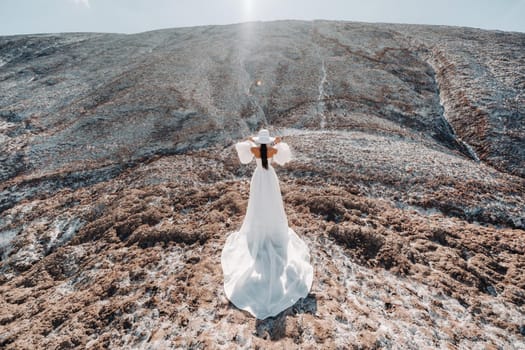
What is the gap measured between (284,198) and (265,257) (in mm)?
4760

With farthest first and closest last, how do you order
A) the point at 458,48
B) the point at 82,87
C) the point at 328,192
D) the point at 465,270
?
the point at 458,48 < the point at 82,87 < the point at 328,192 < the point at 465,270

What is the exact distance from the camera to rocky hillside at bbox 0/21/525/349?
20.6 feet

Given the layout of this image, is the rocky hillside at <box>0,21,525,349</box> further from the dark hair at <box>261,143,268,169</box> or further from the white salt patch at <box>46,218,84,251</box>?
the dark hair at <box>261,143,268,169</box>

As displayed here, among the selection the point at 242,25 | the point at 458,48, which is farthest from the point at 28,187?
the point at 242,25

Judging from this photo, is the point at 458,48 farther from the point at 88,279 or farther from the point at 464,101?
the point at 88,279

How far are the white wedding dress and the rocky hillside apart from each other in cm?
33

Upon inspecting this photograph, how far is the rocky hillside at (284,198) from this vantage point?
247 inches

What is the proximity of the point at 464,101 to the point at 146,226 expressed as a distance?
27.5 meters

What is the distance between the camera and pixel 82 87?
29656 millimetres

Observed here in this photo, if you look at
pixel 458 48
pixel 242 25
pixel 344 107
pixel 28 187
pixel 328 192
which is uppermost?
pixel 242 25

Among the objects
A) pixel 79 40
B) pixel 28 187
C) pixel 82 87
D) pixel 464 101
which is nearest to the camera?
pixel 28 187

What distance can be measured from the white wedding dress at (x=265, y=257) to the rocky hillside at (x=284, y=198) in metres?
0.33

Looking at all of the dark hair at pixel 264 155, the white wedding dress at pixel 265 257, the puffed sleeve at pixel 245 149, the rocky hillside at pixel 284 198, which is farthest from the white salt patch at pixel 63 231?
the dark hair at pixel 264 155

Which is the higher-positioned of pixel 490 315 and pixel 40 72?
pixel 40 72
